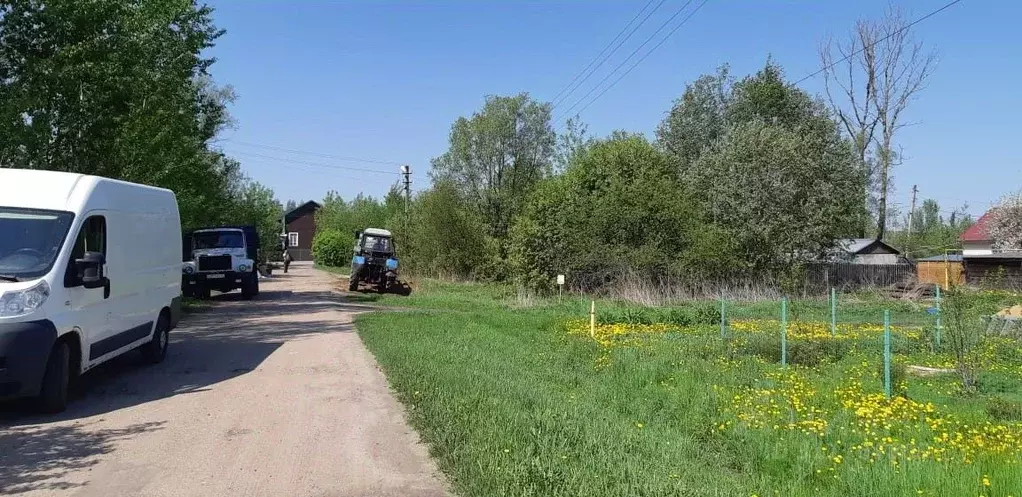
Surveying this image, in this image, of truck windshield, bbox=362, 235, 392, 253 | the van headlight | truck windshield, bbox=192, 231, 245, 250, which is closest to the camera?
the van headlight

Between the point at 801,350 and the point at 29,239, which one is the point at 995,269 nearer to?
the point at 801,350

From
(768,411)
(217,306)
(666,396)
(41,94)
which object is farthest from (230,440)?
(217,306)

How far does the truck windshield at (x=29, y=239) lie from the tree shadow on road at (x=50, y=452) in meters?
1.68

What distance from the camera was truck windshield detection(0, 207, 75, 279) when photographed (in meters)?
8.05

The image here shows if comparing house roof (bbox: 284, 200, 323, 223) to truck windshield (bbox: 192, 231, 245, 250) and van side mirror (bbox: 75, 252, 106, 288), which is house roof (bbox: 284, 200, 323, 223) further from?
van side mirror (bbox: 75, 252, 106, 288)

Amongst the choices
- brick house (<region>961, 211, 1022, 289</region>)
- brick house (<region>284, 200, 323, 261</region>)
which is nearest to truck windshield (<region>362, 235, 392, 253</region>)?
brick house (<region>961, 211, 1022, 289</region>)

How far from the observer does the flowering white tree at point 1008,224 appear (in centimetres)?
4297

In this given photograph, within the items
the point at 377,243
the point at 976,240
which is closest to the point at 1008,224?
the point at 976,240

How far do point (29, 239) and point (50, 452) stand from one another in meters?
2.82

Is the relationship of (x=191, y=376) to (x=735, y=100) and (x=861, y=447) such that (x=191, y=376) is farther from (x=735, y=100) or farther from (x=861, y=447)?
(x=735, y=100)

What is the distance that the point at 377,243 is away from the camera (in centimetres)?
3428

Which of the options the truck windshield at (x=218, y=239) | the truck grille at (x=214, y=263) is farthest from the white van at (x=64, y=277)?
the truck windshield at (x=218, y=239)

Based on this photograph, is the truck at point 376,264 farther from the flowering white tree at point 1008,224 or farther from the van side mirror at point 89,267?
the flowering white tree at point 1008,224

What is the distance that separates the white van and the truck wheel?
17389 mm
